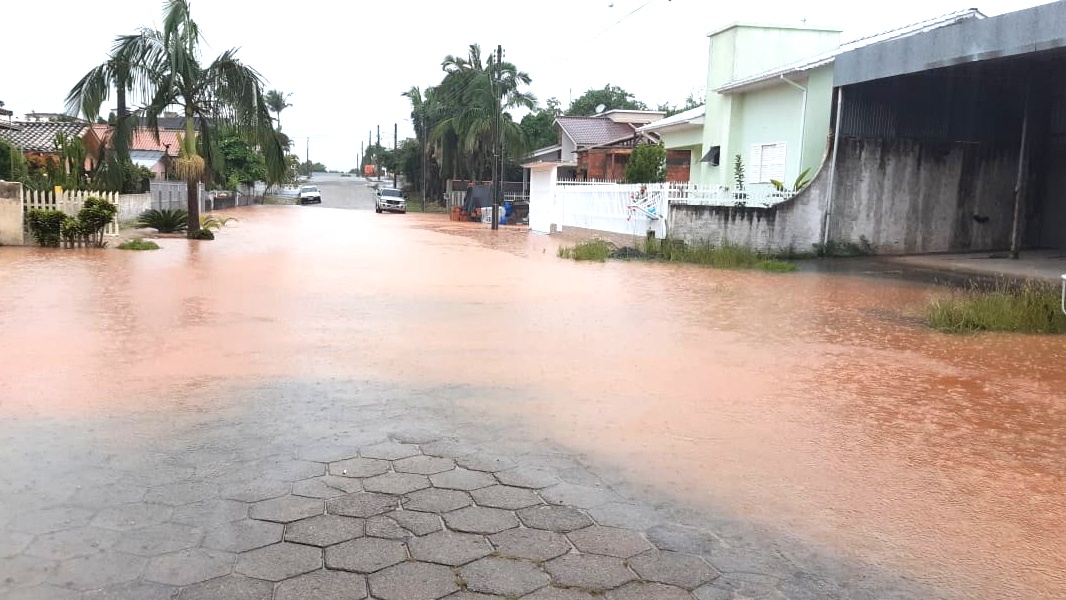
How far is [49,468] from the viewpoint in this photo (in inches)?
179

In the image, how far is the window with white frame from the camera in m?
21.0

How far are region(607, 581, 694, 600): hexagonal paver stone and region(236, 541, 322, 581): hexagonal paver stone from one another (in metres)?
1.26

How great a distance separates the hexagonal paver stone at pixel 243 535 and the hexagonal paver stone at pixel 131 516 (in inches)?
13.0

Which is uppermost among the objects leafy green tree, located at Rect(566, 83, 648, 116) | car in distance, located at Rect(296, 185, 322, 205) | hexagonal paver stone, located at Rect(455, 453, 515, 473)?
leafy green tree, located at Rect(566, 83, 648, 116)

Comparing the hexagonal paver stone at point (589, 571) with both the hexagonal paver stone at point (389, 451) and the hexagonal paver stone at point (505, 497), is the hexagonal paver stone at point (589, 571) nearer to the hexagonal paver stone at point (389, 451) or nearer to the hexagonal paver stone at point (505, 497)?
the hexagonal paver stone at point (505, 497)

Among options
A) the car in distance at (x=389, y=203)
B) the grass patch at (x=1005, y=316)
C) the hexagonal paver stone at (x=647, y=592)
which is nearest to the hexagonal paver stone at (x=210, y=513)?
the hexagonal paver stone at (x=647, y=592)

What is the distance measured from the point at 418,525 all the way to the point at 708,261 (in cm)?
1435

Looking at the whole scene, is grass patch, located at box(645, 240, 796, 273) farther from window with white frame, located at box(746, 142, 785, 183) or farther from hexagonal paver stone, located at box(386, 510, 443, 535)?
hexagonal paver stone, located at box(386, 510, 443, 535)

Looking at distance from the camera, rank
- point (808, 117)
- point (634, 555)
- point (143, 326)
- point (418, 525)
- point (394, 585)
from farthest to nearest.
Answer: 1. point (808, 117)
2. point (143, 326)
3. point (418, 525)
4. point (634, 555)
5. point (394, 585)

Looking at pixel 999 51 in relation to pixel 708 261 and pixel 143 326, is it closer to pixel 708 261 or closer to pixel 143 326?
pixel 708 261

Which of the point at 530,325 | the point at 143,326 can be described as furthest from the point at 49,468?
the point at 530,325

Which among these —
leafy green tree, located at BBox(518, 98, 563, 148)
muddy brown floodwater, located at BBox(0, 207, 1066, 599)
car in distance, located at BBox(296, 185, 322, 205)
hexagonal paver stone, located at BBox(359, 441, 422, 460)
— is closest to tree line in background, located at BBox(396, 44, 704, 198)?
leafy green tree, located at BBox(518, 98, 563, 148)

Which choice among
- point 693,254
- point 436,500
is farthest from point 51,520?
point 693,254

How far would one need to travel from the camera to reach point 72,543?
3670mm
